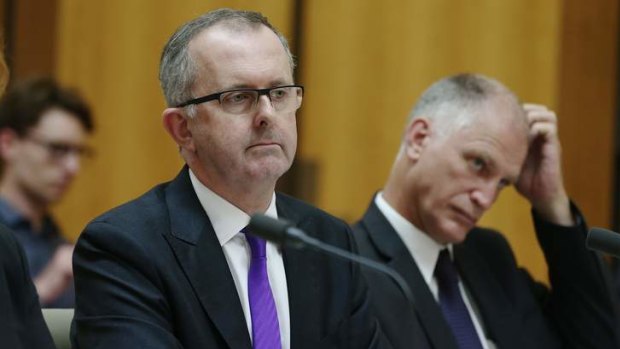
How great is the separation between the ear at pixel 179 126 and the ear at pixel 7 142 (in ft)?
6.42

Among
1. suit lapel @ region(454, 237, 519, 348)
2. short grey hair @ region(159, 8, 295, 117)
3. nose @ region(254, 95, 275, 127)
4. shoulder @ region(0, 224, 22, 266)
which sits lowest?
suit lapel @ region(454, 237, 519, 348)

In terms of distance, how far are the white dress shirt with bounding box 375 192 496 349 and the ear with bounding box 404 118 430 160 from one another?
0.16m

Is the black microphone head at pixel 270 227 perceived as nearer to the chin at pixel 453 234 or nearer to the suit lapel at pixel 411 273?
the suit lapel at pixel 411 273

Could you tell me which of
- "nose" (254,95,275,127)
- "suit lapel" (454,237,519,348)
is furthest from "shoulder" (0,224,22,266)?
A: "suit lapel" (454,237,519,348)

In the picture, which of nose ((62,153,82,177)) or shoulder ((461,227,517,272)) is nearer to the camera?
shoulder ((461,227,517,272))

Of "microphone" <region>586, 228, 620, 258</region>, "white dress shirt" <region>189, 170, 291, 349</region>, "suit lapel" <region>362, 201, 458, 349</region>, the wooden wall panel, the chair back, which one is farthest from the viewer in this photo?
the wooden wall panel

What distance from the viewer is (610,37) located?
4.63 meters

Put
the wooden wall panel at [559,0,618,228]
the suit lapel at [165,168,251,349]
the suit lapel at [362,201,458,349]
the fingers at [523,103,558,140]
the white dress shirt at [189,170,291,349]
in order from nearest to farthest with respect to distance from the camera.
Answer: the suit lapel at [165,168,251,349]
the white dress shirt at [189,170,291,349]
the suit lapel at [362,201,458,349]
the fingers at [523,103,558,140]
the wooden wall panel at [559,0,618,228]

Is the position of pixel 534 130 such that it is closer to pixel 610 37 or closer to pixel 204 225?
pixel 204 225

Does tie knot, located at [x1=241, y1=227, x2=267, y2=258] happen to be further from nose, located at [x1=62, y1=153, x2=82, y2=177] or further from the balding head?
nose, located at [x1=62, y1=153, x2=82, y2=177]

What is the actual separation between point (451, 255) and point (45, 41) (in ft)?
8.80

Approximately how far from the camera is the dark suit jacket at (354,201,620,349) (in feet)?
9.67

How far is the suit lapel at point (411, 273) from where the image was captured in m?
2.80

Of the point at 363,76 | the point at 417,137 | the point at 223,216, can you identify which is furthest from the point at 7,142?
the point at 223,216
